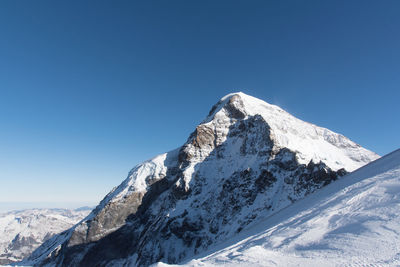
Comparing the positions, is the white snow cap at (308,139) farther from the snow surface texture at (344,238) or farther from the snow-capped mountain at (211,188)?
the snow surface texture at (344,238)

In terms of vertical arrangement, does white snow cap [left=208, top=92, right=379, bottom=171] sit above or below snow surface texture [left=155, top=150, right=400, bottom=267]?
above

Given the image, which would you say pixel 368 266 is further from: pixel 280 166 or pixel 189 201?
pixel 189 201

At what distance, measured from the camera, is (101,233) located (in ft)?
243

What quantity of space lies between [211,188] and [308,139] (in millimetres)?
45310

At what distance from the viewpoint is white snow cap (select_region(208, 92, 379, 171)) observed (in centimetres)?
7638

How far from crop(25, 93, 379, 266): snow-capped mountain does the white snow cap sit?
55 cm

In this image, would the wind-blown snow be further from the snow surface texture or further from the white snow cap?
the snow surface texture

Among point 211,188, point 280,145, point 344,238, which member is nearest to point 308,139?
point 280,145

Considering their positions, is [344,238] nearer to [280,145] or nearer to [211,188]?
[211,188]

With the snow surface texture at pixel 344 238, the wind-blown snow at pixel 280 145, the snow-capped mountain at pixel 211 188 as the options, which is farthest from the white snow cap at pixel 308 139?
the snow surface texture at pixel 344 238

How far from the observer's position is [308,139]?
88.0 metres

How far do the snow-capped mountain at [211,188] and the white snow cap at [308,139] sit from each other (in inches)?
21.8

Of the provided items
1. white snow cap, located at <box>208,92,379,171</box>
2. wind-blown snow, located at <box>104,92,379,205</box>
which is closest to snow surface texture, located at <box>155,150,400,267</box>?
wind-blown snow, located at <box>104,92,379,205</box>

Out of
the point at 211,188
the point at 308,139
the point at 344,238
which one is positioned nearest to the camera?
the point at 344,238
